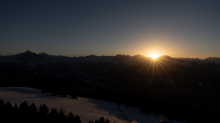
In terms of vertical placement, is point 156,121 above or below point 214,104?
above

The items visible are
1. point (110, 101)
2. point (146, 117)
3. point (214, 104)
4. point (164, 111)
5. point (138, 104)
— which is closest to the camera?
point (146, 117)

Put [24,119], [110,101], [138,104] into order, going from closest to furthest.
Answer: [24,119] < [138,104] < [110,101]

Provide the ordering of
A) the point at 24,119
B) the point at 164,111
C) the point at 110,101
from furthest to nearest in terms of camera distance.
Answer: the point at 110,101, the point at 164,111, the point at 24,119

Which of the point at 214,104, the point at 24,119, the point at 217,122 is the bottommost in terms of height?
the point at 214,104

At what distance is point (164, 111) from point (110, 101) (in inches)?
1388

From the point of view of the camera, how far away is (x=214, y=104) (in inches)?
7116

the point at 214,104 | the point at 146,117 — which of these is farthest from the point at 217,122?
the point at 214,104

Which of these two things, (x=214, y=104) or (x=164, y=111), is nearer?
(x=164, y=111)

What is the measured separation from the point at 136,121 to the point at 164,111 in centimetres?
2440

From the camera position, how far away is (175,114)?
63.8 meters

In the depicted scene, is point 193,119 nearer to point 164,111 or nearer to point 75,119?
point 164,111

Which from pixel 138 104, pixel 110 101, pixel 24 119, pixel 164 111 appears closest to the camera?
pixel 24 119

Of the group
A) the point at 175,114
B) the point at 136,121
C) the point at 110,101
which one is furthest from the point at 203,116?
the point at 110,101

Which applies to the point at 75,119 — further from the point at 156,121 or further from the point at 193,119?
the point at 193,119
